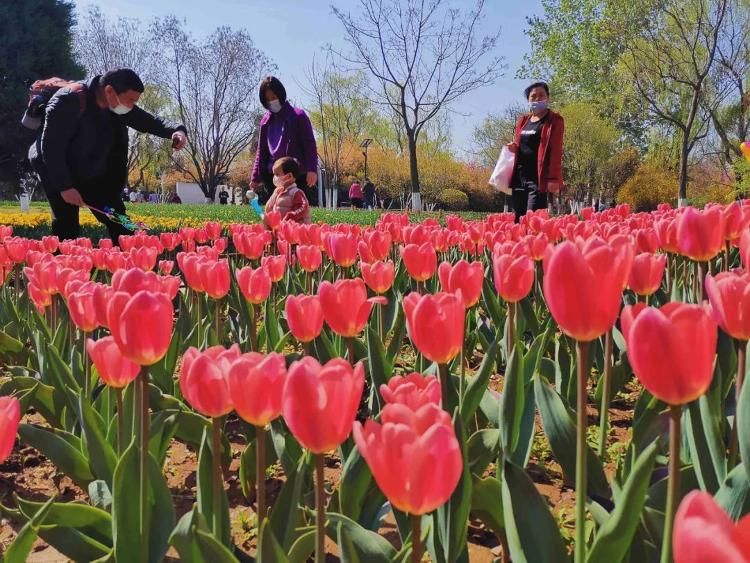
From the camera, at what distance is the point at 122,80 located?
481 centimetres

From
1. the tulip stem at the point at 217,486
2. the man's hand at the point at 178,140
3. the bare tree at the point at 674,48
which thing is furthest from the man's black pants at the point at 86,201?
the bare tree at the point at 674,48

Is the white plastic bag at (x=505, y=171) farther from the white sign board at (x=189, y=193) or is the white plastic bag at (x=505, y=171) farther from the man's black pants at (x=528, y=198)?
the white sign board at (x=189, y=193)

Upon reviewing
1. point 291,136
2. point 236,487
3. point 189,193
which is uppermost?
point 189,193

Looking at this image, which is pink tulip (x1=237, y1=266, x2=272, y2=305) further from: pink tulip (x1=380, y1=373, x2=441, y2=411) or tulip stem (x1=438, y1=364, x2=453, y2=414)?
pink tulip (x1=380, y1=373, x2=441, y2=411)

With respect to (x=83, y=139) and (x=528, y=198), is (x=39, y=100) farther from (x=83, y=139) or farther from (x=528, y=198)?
(x=528, y=198)

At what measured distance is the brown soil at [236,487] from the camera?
62.3 inches

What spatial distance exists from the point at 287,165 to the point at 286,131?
0.41 metres

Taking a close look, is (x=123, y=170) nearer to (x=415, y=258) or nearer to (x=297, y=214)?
(x=297, y=214)

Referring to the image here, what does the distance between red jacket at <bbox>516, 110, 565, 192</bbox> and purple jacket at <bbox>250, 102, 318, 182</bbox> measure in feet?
6.74

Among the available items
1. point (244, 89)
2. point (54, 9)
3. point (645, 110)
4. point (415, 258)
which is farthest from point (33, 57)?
point (415, 258)

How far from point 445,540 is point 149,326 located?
59 centimetres

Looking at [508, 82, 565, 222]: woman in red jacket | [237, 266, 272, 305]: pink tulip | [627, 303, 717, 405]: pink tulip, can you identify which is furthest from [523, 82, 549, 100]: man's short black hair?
[627, 303, 717, 405]: pink tulip

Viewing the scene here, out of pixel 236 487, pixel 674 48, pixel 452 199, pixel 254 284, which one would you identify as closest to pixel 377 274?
pixel 254 284

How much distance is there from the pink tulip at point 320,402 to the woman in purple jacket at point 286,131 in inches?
199
